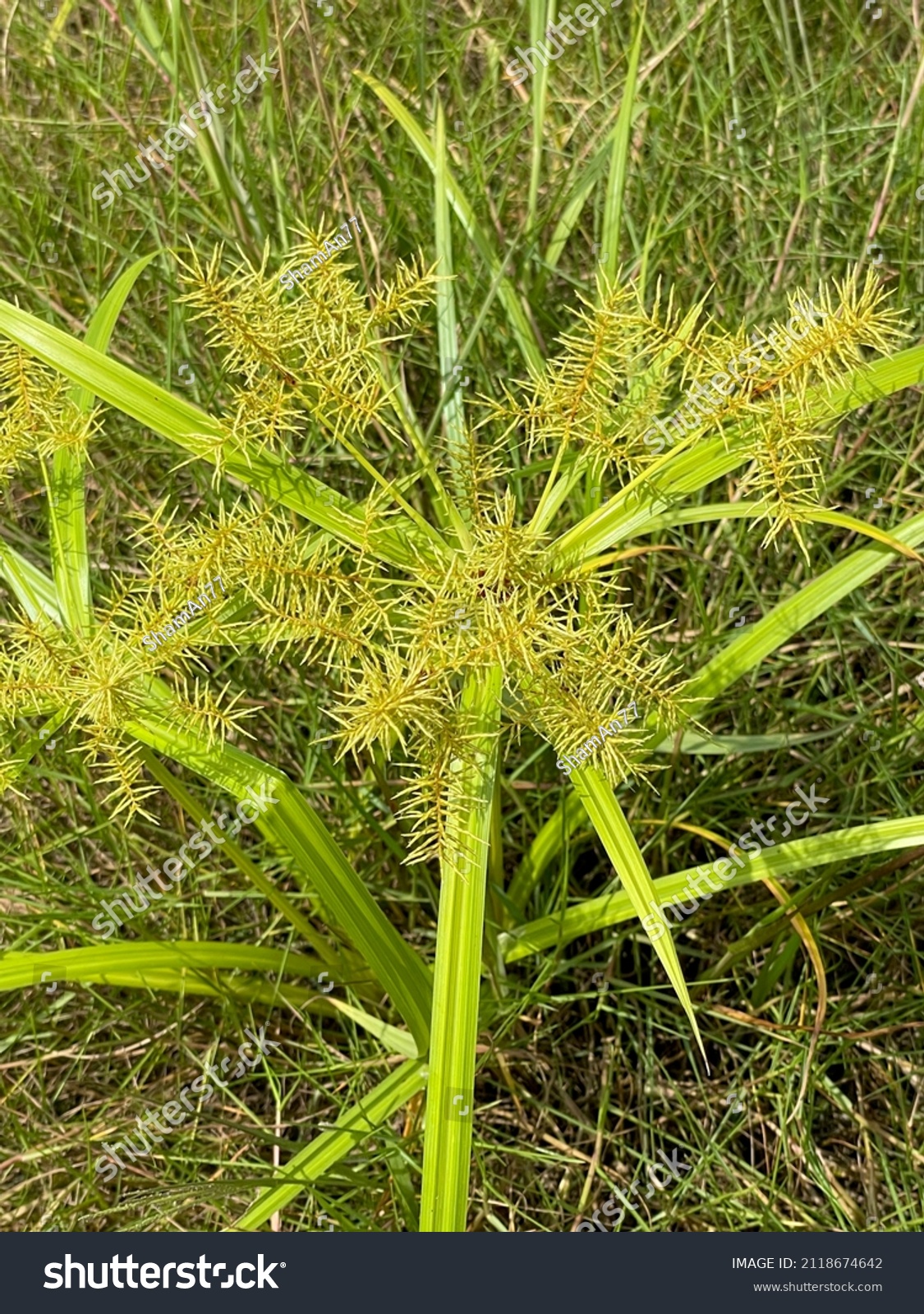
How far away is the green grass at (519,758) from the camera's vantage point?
1439 mm

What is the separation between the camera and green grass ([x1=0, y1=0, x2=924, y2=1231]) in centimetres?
144

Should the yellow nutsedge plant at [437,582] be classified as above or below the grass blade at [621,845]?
above

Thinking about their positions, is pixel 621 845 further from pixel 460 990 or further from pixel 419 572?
pixel 419 572

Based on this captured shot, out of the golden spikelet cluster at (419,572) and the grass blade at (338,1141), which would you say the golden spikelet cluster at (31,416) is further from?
the grass blade at (338,1141)

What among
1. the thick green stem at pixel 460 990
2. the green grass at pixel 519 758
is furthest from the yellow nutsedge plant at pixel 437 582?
the green grass at pixel 519 758

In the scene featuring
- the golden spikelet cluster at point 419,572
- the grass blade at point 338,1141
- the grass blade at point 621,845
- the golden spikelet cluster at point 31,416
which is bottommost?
the grass blade at point 338,1141

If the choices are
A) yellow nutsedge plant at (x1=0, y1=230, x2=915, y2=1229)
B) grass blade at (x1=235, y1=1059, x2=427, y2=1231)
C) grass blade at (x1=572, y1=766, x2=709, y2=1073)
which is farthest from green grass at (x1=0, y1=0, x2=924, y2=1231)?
grass blade at (x1=572, y1=766, x2=709, y2=1073)

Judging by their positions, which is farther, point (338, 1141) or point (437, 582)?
point (338, 1141)

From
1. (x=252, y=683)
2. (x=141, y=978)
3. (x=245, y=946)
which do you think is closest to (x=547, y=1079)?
(x=245, y=946)

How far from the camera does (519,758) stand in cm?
170

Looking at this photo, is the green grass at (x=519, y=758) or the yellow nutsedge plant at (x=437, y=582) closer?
the yellow nutsedge plant at (x=437, y=582)

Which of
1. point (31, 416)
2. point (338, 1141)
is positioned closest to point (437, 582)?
point (31, 416)

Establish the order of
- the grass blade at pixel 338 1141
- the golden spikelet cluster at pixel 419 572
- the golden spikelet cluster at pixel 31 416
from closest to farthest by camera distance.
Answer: the golden spikelet cluster at pixel 419 572 → the golden spikelet cluster at pixel 31 416 → the grass blade at pixel 338 1141

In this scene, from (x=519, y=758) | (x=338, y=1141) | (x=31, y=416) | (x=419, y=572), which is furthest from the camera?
(x=519, y=758)
